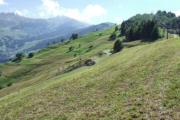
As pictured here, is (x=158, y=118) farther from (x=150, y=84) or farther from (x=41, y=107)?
(x=41, y=107)

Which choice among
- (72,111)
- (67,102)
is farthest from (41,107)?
(72,111)

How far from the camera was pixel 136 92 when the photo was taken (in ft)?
78.0

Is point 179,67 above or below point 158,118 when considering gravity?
above

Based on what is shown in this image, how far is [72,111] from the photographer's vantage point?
77.0 ft

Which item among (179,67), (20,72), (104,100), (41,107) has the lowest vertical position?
(20,72)

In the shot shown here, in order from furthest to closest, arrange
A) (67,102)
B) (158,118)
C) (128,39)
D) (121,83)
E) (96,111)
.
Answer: (128,39) → (121,83) → (67,102) → (96,111) → (158,118)

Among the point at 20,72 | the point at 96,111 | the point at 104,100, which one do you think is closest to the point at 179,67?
the point at 104,100

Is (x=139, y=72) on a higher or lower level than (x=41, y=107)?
higher

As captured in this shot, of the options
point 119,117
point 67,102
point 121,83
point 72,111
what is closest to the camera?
point 119,117

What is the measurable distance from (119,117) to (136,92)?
6428 mm

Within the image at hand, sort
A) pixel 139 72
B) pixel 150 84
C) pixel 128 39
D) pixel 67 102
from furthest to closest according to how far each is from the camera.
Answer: pixel 128 39, pixel 139 72, pixel 67 102, pixel 150 84

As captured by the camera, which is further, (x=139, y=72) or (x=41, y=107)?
(x=139, y=72)

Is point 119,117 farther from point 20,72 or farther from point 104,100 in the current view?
point 20,72

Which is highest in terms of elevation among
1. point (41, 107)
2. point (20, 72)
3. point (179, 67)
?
point (179, 67)
